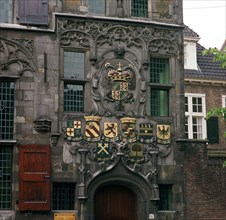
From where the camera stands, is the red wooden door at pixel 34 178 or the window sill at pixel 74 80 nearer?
the red wooden door at pixel 34 178

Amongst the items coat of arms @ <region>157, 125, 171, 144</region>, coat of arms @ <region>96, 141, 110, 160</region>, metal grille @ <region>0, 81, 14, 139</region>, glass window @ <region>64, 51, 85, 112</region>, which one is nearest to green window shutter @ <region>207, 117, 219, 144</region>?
coat of arms @ <region>157, 125, 171, 144</region>

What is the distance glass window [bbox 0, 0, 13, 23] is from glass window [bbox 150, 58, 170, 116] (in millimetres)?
5268

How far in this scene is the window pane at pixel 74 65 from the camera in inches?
790

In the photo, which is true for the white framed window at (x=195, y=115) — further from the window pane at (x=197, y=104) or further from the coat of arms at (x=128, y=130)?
the coat of arms at (x=128, y=130)

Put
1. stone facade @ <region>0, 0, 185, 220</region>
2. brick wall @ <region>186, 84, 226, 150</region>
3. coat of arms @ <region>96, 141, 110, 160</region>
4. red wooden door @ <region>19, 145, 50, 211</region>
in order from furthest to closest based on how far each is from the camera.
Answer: brick wall @ <region>186, 84, 226, 150</region> < coat of arms @ <region>96, 141, 110, 160</region> < stone facade @ <region>0, 0, 185, 220</region> < red wooden door @ <region>19, 145, 50, 211</region>

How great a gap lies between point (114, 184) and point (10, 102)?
4536 millimetres

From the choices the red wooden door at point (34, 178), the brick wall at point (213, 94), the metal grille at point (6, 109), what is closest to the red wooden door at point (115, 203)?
the red wooden door at point (34, 178)

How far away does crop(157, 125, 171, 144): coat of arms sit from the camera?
20.4m

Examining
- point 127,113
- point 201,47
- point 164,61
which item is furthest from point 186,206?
point 201,47

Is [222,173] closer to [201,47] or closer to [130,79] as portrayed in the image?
[130,79]

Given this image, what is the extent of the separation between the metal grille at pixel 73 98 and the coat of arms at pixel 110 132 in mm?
1039

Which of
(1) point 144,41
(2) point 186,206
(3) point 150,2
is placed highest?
(3) point 150,2

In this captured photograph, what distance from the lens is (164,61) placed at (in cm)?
2123

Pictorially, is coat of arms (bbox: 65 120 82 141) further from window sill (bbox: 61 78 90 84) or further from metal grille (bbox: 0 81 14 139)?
metal grille (bbox: 0 81 14 139)
